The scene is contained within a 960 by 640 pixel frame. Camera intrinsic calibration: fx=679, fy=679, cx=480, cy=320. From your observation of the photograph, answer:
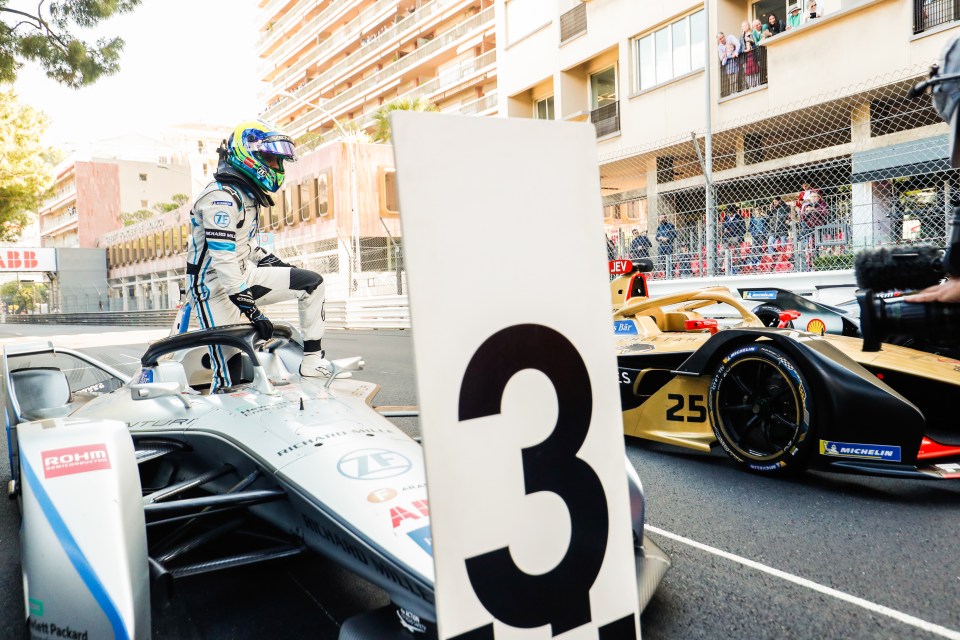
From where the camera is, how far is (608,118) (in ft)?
62.3

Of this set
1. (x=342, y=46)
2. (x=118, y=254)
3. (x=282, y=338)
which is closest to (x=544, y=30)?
(x=282, y=338)

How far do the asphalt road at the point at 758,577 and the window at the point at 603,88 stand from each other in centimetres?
1795

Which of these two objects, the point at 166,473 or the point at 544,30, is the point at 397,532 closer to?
the point at 166,473

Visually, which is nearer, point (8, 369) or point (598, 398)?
point (598, 398)

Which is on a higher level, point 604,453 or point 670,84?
point 670,84

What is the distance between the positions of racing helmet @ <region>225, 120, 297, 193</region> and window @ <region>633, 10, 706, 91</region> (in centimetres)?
1345

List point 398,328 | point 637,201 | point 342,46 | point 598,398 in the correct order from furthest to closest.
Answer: point 342,46 → point 398,328 → point 637,201 → point 598,398

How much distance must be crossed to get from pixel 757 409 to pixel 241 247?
3130 millimetres

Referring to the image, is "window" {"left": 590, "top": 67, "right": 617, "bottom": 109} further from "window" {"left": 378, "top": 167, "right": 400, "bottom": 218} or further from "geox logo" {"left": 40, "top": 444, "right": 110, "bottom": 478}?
"geox logo" {"left": 40, "top": 444, "right": 110, "bottom": 478}

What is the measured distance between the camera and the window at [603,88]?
19766mm

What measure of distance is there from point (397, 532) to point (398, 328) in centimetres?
1730

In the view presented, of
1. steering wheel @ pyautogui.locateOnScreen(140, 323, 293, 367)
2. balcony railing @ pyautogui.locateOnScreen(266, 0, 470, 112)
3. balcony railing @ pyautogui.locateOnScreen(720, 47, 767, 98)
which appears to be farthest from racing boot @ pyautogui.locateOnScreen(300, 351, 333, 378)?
balcony railing @ pyautogui.locateOnScreen(266, 0, 470, 112)

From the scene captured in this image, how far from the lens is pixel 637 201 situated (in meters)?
11.2

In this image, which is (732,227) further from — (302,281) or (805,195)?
(302,281)
